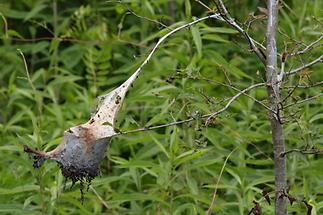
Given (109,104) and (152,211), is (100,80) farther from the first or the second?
(109,104)

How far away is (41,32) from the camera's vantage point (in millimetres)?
5367

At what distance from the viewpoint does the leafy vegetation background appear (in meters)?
2.99

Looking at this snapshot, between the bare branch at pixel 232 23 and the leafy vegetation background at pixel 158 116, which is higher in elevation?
the bare branch at pixel 232 23

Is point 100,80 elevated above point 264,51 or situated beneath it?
situated beneath

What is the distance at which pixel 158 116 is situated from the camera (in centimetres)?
326

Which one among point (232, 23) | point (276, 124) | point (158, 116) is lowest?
point (158, 116)

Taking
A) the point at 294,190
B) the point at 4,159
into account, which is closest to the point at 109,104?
the point at 294,190

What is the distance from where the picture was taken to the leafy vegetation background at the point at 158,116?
2.99 metres

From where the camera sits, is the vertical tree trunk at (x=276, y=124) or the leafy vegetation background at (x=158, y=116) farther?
the leafy vegetation background at (x=158, y=116)

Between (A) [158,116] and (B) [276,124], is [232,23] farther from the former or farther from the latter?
(A) [158,116]

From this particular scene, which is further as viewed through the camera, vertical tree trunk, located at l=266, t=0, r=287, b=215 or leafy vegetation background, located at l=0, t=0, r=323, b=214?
leafy vegetation background, located at l=0, t=0, r=323, b=214

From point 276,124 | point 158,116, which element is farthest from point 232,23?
point 158,116

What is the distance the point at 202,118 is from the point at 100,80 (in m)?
2.16

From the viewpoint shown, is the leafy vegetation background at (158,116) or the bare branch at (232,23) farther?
the leafy vegetation background at (158,116)
